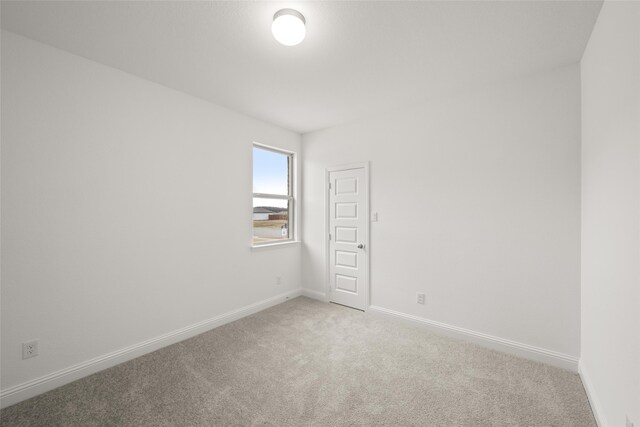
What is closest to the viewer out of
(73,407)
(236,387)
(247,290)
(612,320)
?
(612,320)

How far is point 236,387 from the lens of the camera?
2113 mm

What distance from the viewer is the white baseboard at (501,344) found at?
238 cm

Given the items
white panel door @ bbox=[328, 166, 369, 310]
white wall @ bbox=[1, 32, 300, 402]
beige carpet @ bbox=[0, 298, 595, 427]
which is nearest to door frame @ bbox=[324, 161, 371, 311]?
white panel door @ bbox=[328, 166, 369, 310]

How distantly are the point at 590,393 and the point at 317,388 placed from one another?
6.31 ft

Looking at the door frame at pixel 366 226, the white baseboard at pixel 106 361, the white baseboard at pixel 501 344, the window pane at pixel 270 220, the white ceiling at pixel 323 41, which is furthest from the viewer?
the window pane at pixel 270 220

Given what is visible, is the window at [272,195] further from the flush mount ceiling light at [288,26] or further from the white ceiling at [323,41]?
the flush mount ceiling light at [288,26]

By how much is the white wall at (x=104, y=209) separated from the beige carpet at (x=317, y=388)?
411mm

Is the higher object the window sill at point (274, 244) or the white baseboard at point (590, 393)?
the window sill at point (274, 244)

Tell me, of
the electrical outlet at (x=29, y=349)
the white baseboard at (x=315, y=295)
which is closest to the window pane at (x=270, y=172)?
the white baseboard at (x=315, y=295)

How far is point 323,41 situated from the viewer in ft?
6.70

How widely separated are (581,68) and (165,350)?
4442mm

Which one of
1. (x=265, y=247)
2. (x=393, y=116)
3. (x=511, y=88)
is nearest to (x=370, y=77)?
(x=393, y=116)

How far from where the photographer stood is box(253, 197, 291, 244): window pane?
12.5 ft

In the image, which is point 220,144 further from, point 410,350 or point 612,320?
point 612,320
